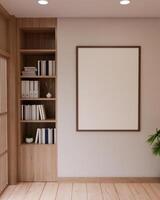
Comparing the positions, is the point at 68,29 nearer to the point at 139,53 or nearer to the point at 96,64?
the point at 96,64

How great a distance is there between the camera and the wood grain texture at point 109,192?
3914 millimetres

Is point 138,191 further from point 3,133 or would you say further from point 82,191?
point 3,133

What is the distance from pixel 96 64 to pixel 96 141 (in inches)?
47.7

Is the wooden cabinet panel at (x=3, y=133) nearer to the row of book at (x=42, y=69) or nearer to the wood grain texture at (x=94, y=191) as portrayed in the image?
the row of book at (x=42, y=69)

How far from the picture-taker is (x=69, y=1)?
3684mm

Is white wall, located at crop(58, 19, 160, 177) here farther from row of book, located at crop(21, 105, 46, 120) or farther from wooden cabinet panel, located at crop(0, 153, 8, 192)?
wooden cabinet panel, located at crop(0, 153, 8, 192)

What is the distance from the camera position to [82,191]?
4145 millimetres

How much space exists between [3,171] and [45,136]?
0.84 meters

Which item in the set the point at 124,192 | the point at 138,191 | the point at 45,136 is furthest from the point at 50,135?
the point at 138,191

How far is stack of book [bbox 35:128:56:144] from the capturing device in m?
4.61

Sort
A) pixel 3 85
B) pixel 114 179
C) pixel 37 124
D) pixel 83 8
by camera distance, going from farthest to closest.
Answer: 1. pixel 37 124
2. pixel 114 179
3. pixel 3 85
4. pixel 83 8

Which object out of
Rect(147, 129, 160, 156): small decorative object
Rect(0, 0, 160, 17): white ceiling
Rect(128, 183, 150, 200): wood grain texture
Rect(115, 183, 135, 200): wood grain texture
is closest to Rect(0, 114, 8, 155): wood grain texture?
Rect(0, 0, 160, 17): white ceiling

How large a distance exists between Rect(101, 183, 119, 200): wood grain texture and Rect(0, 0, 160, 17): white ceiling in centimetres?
259

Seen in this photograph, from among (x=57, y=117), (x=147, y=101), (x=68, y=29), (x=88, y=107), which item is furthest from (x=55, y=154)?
(x=68, y=29)
